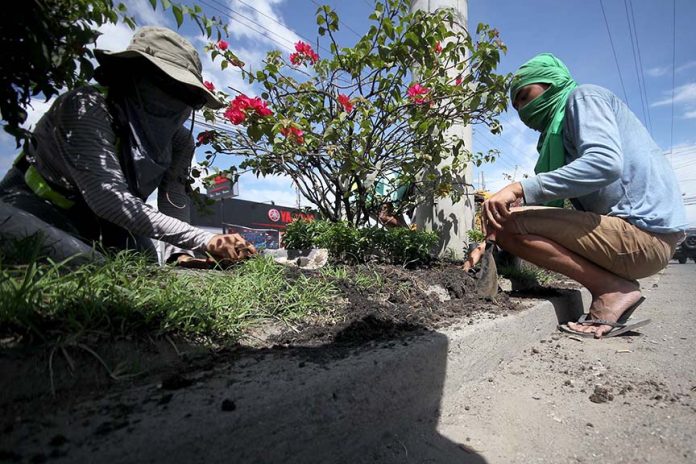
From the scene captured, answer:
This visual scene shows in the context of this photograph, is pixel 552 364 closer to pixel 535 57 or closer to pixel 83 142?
pixel 535 57

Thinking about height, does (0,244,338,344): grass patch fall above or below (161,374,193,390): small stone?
above

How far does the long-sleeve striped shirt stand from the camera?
1.54 metres

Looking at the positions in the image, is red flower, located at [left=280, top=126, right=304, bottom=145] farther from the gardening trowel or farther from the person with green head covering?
the gardening trowel

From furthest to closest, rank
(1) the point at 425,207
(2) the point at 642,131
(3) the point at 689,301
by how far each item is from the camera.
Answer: (1) the point at 425,207
(3) the point at 689,301
(2) the point at 642,131

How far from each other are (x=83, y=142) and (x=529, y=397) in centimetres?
213

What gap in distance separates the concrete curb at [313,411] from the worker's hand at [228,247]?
31.3 inches

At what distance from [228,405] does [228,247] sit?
1.09 meters

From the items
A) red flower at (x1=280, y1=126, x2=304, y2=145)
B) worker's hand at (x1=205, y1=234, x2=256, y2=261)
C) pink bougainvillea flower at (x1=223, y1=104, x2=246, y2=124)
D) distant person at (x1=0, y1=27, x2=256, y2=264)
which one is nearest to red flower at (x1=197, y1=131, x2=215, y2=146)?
pink bougainvillea flower at (x1=223, y1=104, x2=246, y2=124)

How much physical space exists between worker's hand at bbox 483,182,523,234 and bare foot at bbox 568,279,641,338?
2.43ft

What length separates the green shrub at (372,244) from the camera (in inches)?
115

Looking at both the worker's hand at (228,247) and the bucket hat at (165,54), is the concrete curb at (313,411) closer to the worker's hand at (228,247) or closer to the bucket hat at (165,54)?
the worker's hand at (228,247)

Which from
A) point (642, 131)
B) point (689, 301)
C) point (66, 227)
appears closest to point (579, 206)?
point (642, 131)

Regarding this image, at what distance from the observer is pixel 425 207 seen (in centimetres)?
446

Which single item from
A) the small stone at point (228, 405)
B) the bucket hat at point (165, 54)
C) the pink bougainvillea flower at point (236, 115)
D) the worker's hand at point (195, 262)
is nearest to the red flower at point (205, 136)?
the pink bougainvillea flower at point (236, 115)
